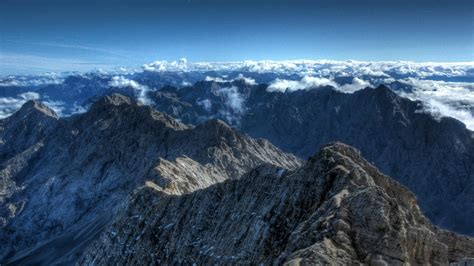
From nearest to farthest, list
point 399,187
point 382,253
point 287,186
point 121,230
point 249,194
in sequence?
point 382,253, point 399,187, point 287,186, point 249,194, point 121,230

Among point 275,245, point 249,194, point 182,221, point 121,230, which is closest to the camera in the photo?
point 275,245

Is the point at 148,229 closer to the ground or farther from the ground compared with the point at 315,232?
closer to the ground

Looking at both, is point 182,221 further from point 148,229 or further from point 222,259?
point 222,259

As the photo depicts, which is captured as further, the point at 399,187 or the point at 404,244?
the point at 399,187

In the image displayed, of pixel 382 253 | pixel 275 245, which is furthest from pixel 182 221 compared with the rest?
pixel 382 253

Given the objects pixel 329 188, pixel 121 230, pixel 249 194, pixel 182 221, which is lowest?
pixel 121 230

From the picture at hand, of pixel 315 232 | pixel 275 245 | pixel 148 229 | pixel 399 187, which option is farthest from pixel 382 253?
pixel 148 229
